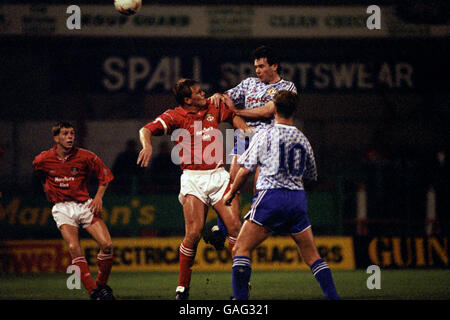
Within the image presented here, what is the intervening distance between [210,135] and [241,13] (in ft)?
24.6

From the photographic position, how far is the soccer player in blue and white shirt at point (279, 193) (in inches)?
265

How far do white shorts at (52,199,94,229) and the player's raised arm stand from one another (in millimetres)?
1275

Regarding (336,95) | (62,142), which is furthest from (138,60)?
(62,142)

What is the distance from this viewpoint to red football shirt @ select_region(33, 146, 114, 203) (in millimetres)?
8773

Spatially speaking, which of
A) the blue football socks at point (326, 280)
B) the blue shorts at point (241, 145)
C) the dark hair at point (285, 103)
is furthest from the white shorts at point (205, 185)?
the blue football socks at point (326, 280)

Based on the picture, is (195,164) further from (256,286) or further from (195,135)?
(256,286)

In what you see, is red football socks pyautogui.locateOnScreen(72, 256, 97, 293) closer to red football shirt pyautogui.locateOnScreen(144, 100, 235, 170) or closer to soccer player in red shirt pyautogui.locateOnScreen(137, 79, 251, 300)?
soccer player in red shirt pyautogui.locateOnScreen(137, 79, 251, 300)

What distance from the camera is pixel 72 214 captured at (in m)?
8.65

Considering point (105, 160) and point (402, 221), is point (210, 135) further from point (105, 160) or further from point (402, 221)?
point (105, 160)

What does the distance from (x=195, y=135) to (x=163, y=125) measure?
0.33m

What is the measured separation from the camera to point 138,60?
1619 cm

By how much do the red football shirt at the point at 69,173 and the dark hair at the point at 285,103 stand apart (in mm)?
2717

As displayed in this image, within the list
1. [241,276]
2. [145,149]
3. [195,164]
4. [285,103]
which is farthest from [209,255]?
[285,103]

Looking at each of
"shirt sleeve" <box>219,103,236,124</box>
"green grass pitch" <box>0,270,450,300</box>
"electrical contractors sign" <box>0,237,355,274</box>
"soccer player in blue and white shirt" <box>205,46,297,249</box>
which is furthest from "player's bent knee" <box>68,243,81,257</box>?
"electrical contractors sign" <box>0,237,355,274</box>
